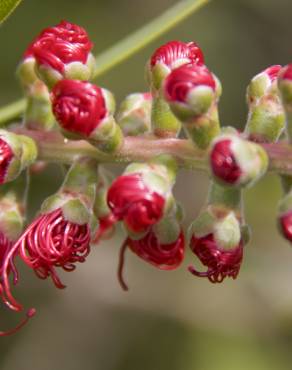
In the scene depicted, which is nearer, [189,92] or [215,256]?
[189,92]

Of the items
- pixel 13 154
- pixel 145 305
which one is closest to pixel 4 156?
pixel 13 154

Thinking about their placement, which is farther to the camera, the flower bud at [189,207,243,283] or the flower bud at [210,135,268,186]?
the flower bud at [189,207,243,283]

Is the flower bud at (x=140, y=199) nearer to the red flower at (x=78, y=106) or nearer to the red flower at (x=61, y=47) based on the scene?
the red flower at (x=78, y=106)

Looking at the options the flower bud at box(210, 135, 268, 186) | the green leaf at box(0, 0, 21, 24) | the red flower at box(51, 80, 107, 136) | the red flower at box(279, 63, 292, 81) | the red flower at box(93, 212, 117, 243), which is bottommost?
the red flower at box(93, 212, 117, 243)

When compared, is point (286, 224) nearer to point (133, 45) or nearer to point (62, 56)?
point (62, 56)

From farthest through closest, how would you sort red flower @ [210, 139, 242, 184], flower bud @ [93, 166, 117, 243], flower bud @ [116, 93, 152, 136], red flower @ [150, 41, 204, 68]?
flower bud @ [93, 166, 117, 243], flower bud @ [116, 93, 152, 136], red flower @ [150, 41, 204, 68], red flower @ [210, 139, 242, 184]

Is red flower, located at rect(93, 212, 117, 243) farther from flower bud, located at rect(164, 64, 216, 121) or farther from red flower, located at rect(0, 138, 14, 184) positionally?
flower bud, located at rect(164, 64, 216, 121)

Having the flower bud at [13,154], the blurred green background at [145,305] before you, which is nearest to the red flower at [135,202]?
the flower bud at [13,154]

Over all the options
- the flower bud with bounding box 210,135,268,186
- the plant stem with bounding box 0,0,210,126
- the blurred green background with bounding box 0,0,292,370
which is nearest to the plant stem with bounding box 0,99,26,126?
the plant stem with bounding box 0,0,210,126
